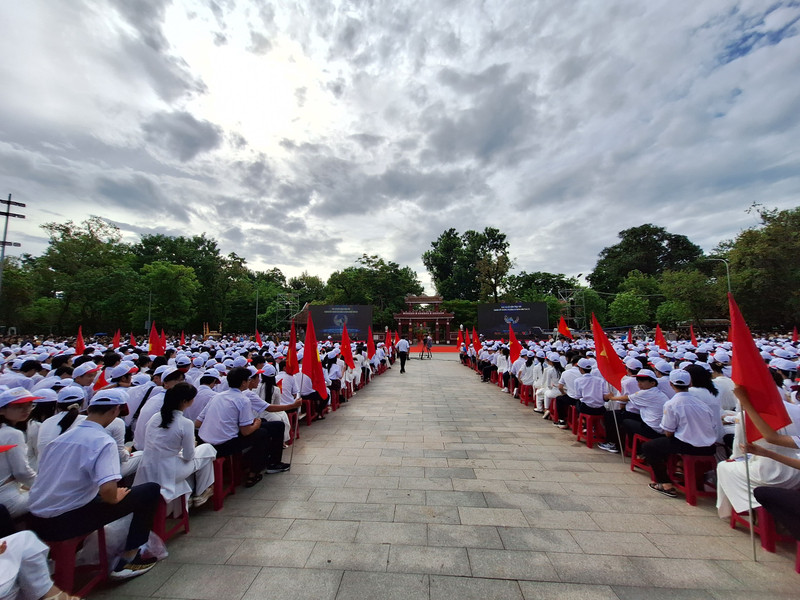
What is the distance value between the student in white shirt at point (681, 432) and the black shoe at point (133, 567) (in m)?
4.89

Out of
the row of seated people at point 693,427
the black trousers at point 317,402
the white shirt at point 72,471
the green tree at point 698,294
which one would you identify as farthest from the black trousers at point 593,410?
the green tree at point 698,294

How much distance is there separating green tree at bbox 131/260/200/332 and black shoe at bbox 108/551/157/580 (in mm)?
34366

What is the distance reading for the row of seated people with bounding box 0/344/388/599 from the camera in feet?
7.52

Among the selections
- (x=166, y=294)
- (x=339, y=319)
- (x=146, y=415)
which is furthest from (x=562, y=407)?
(x=166, y=294)

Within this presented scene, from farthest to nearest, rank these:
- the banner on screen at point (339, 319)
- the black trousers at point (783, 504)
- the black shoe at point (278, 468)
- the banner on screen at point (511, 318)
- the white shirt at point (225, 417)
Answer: the banner on screen at point (339, 319)
the banner on screen at point (511, 318)
the black shoe at point (278, 468)
the white shirt at point (225, 417)
the black trousers at point (783, 504)

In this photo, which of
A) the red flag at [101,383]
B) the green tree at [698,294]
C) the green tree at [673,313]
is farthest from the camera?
the green tree at [673,313]

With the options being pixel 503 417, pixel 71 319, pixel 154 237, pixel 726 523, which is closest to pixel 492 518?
pixel 726 523

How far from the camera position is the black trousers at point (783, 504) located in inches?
100

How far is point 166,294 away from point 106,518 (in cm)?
3542

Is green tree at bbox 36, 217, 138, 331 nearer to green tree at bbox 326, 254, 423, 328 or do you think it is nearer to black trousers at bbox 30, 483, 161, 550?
green tree at bbox 326, 254, 423, 328

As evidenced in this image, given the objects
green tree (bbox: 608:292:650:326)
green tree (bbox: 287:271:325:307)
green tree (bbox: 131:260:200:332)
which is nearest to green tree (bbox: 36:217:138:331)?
green tree (bbox: 131:260:200:332)

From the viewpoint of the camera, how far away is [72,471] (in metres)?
2.33

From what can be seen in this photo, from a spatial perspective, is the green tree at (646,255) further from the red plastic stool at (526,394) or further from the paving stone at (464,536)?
the paving stone at (464,536)

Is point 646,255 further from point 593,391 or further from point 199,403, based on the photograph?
point 199,403
